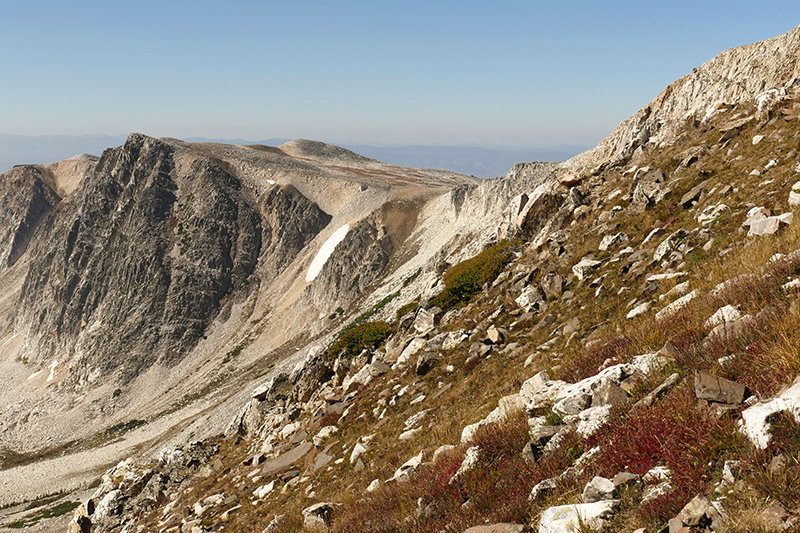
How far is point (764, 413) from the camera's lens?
14.7ft

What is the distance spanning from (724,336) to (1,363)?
142 meters

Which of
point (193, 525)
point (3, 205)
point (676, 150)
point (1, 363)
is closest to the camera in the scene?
point (193, 525)

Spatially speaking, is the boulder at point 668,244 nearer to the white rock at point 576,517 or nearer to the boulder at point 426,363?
the boulder at point 426,363

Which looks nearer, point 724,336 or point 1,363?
point 724,336

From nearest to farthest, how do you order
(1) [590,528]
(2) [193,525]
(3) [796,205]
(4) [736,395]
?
1. (1) [590,528]
2. (4) [736,395]
3. (3) [796,205]
4. (2) [193,525]

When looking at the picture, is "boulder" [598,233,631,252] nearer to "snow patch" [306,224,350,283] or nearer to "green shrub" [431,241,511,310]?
"green shrub" [431,241,511,310]

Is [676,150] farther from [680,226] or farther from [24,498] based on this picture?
[24,498]

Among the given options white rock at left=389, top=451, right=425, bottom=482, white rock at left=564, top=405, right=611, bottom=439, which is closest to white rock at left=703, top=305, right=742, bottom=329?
white rock at left=564, top=405, right=611, bottom=439

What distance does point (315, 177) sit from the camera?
108250 mm

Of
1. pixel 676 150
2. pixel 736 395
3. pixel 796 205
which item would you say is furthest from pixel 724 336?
pixel 676 150

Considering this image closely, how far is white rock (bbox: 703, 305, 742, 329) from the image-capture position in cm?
711

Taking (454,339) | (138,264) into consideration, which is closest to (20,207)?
(138,264)

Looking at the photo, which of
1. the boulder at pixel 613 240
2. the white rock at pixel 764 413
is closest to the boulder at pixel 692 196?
the boulder at pixel 613 240

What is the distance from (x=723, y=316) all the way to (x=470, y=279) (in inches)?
724
